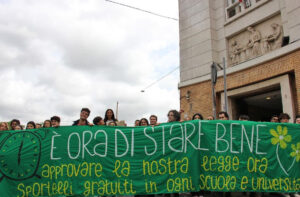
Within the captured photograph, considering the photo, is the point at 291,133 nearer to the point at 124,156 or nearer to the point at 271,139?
the point at 271,139

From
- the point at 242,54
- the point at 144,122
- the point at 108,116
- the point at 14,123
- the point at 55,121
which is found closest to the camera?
the point at 55,121

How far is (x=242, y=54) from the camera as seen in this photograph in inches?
409

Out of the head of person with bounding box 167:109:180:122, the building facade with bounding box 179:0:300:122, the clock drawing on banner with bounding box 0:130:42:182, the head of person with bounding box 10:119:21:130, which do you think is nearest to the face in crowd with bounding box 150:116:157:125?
the head of person with bounding box 167:109:180:122

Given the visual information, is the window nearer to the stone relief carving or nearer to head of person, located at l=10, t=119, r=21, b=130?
the stone relief carving

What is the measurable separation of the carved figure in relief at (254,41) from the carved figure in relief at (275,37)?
1.49 feet

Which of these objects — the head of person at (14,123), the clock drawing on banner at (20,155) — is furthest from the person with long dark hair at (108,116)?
the head of person at (14,123)

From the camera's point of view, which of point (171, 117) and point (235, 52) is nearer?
point (171, 117)

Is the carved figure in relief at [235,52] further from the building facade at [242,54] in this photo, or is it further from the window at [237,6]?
the window at [237,6]

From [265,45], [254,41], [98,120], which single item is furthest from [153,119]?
[254,41]

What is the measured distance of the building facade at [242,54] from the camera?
8500 mm

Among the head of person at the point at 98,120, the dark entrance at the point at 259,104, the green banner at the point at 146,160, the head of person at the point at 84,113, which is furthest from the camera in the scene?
the dark entrance at the point at 259,104

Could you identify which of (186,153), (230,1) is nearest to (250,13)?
(230,1)

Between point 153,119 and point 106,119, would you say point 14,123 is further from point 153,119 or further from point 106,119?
point 153,119

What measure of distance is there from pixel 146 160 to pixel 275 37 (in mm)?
7354
